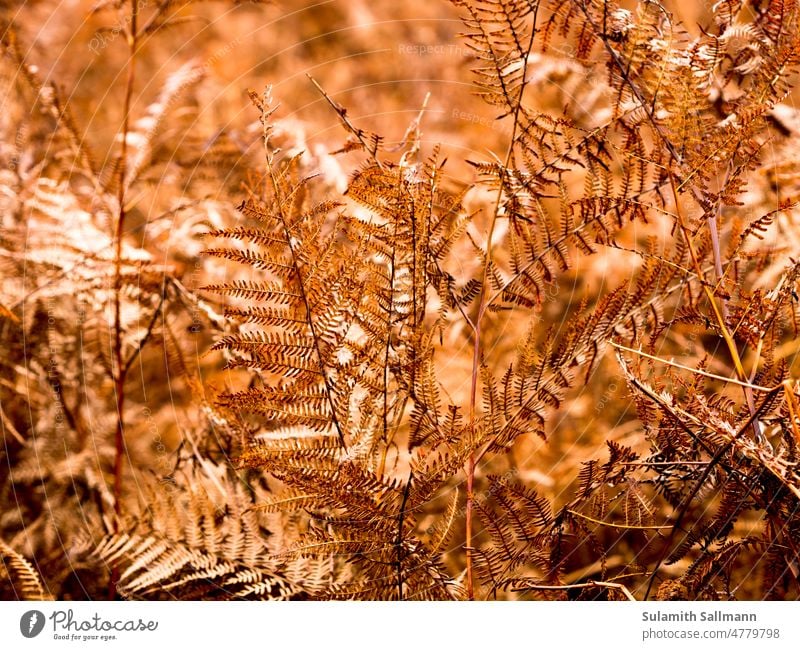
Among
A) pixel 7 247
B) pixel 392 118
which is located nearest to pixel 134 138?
pixel 7 247

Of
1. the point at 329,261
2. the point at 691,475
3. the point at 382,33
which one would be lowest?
the point at 691,475

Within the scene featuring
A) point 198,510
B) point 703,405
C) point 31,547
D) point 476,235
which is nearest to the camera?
point 703,405
